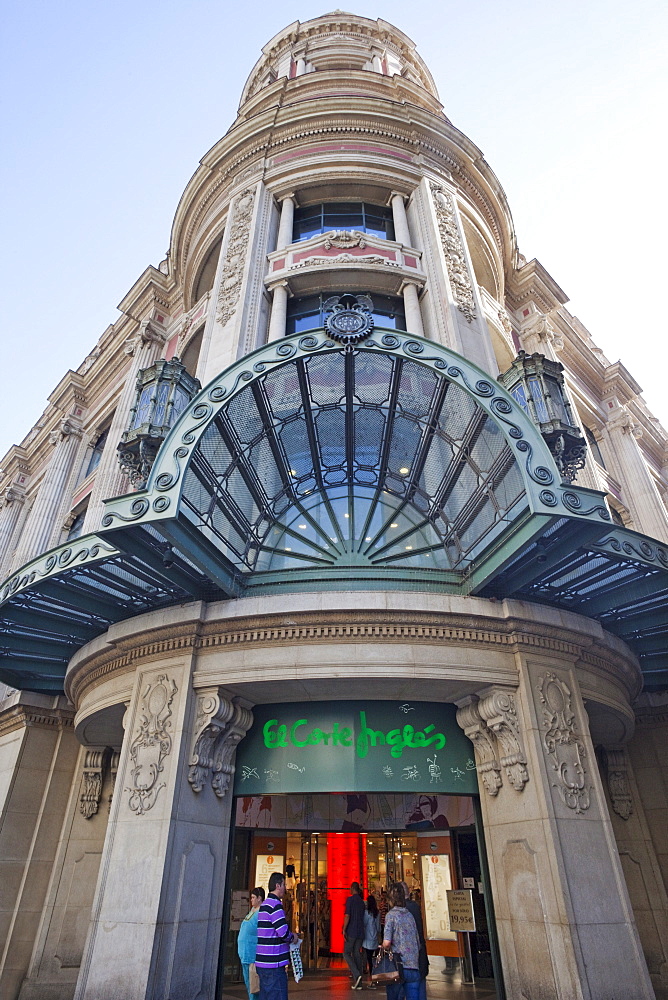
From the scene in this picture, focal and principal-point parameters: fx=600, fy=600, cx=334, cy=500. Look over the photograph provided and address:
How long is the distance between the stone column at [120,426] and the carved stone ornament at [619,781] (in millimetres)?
12452

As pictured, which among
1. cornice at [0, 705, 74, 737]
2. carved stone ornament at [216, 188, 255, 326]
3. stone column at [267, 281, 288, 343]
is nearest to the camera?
cornice at [0, 705, 74, 737]

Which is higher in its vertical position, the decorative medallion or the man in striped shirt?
the decorative medallion

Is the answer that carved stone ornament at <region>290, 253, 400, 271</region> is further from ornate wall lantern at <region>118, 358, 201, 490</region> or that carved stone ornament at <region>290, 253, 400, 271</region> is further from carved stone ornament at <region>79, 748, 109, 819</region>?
carved stone ornament at <region>79, 748, 109, 819</region>

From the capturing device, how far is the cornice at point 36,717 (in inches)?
534

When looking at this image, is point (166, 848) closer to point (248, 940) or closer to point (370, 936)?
point (248, 940)

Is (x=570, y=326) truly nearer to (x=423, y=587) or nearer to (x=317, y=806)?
(x=423, y=587)

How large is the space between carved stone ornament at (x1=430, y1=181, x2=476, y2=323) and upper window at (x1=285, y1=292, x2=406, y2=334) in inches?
58.0

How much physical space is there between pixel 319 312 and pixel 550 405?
22.1ft

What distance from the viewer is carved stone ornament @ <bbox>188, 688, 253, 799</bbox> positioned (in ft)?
27.4

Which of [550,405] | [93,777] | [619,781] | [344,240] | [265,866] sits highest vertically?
[344,240]

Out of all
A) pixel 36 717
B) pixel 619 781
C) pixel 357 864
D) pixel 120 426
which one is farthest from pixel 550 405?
pixel 120 426

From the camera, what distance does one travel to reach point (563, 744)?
8.38 m

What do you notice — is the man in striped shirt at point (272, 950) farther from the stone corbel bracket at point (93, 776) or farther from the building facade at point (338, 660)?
the stone corbel bracket at point (93, 776)

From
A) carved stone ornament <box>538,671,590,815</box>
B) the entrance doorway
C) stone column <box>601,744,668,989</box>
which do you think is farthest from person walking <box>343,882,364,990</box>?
stone column <box>601,744,668,989</box>
